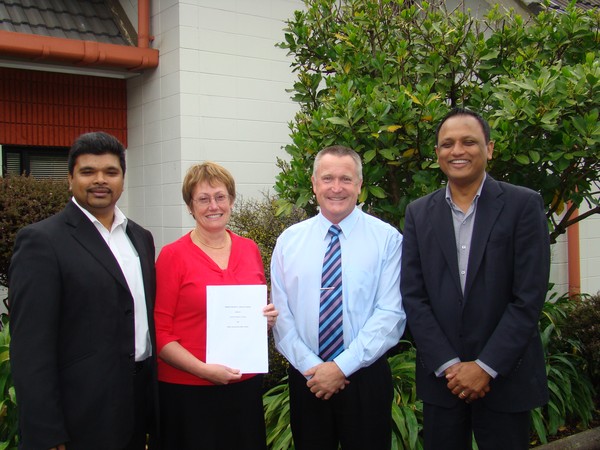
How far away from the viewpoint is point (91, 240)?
287cm

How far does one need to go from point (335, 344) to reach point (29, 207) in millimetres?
3573

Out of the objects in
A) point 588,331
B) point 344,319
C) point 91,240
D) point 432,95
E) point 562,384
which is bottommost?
point 562,384

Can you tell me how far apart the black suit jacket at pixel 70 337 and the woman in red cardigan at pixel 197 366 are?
312mm

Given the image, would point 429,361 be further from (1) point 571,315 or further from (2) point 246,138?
(2) point 246,138

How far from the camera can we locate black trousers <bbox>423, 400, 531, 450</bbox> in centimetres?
312

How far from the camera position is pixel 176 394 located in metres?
3.23

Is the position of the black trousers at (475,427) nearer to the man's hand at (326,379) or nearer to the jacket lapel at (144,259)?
the man's hand at (326,379)

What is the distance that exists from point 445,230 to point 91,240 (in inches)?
69.1

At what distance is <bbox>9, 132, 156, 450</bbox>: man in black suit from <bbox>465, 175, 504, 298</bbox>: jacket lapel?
162cm

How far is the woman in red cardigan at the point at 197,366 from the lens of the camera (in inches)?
125

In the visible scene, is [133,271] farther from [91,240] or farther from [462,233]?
[462,233]

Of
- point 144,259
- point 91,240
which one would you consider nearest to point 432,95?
point 144,259

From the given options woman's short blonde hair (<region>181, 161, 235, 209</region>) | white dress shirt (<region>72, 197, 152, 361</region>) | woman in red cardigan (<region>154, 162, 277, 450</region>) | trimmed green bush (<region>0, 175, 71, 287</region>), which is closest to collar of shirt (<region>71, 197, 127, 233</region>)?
white dress shirt (<region>72, 197, 152, 361</region>)

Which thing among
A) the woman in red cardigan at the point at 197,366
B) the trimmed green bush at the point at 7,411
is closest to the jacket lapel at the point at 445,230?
the woman in red cardigan at the point at 197,366
